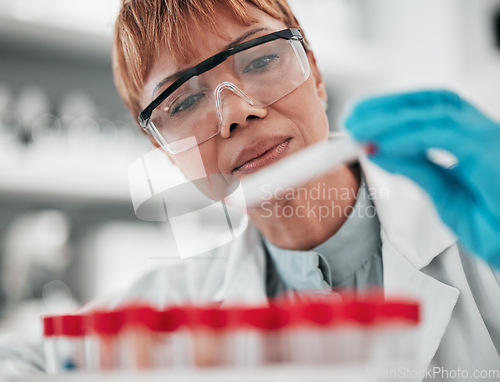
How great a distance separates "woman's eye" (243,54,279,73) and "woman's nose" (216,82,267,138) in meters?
0.04

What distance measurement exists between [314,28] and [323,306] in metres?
1.86

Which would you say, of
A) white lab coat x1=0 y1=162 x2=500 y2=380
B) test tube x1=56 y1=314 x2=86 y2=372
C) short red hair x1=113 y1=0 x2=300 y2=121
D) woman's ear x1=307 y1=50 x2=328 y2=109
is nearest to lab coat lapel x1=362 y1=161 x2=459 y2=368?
white lab coat x1=0 y1=162 x2=500 y2=380

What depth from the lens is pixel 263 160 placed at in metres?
0.90

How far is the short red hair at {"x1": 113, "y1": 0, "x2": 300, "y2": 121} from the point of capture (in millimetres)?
900

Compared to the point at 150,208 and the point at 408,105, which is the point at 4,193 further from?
the point at 408,105

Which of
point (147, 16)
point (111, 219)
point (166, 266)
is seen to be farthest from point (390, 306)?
point (111, 219)

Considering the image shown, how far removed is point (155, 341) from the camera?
49 cm

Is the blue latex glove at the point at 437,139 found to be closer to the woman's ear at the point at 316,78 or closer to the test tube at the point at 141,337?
the test tube at the point at 141,337

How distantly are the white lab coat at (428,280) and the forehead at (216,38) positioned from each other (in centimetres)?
38

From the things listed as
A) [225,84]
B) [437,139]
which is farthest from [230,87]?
[437,139]

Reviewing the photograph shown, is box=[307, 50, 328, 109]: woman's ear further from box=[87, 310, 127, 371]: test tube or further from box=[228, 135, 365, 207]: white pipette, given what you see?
box=[87, 310, 127, 371]: test tube

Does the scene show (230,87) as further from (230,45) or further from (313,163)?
(313,163)

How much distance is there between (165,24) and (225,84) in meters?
0.17

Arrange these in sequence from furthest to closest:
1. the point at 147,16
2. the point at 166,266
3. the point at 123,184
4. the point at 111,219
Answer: the point at 111,219 < the point at 123,184 < the point at 166,266 < the point at 147,16
